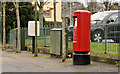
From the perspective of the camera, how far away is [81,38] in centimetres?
1092

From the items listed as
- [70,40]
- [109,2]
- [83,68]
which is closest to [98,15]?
[70,40]

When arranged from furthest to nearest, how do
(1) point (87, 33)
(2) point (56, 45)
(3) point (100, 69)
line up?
(2) point (56, 45), (1) point (87, 33), (3) point (100, 69)

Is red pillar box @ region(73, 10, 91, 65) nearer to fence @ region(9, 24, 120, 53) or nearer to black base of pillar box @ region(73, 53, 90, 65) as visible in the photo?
black base of pillar box @ region(73, 53, 90, 65)

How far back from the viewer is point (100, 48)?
1251 cm

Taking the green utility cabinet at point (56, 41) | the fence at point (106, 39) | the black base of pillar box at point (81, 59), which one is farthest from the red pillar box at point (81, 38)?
the green utility cabinet at point (56, 41)

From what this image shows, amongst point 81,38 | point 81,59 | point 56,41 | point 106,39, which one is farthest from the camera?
point 56,41

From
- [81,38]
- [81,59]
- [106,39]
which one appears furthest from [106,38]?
[81,59]

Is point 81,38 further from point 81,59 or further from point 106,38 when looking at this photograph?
point 106,38

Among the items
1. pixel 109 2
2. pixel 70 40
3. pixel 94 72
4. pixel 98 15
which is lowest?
pixel 94 72

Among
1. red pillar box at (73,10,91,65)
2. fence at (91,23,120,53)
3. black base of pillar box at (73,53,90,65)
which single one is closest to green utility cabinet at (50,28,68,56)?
fence at (91,23,120,53)

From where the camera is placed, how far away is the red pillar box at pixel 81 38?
10836 mm

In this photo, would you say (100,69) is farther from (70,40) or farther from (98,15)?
(98,15)

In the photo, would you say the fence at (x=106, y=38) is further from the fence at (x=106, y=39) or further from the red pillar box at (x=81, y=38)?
the red pillar box at (x=81, y=38)

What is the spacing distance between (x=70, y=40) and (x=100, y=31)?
2478mm
